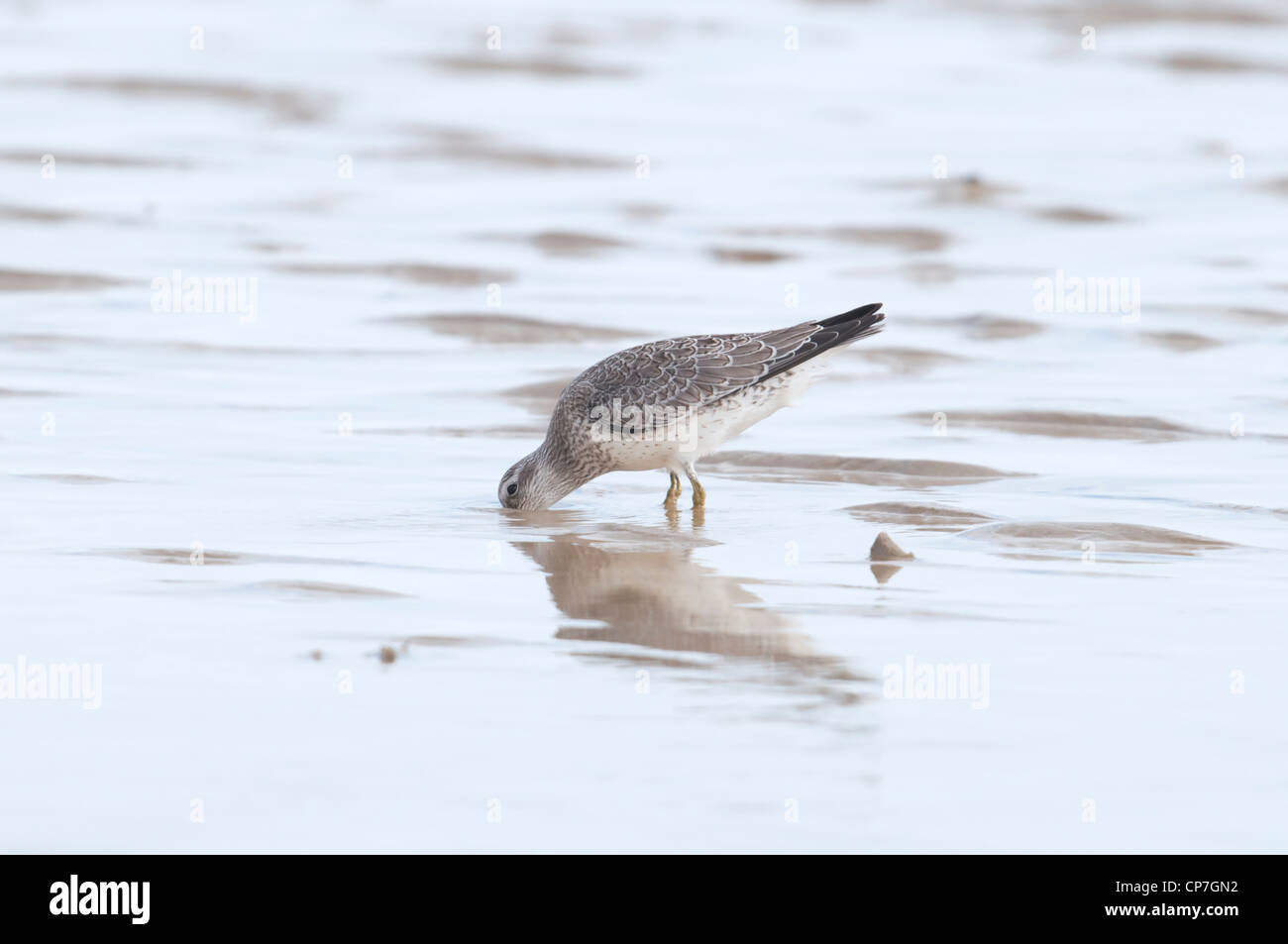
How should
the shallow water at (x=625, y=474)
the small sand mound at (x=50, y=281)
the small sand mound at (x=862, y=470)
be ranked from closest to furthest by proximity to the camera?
the shallow water at (x=625, y=474)
the small sand mound at (x=862, y=470)
the small sand mound at (x=50, y=281)

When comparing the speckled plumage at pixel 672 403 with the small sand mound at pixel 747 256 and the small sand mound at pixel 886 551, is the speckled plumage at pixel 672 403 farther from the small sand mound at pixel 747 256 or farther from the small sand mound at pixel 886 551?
the small sand mound at pixel 747 256

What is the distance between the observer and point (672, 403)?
8.59m

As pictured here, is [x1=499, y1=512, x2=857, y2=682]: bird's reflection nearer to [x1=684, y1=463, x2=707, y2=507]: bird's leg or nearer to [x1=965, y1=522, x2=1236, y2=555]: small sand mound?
[x1=684, y1=463, x2=707, y2=507]: bird's leg

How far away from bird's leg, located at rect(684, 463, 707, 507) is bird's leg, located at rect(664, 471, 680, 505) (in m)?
0.09

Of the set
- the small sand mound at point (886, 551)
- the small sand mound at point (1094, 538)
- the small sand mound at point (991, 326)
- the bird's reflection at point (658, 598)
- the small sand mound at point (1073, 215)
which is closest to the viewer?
the bird's reflection at point (658, 598)

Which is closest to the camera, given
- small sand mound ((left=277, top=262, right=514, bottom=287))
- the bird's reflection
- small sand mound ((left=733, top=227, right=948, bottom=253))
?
the bird's reflection

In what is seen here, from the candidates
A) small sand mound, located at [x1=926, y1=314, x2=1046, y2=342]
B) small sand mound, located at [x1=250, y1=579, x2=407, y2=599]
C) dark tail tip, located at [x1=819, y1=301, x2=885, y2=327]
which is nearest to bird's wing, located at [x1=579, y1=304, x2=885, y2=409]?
dark tail tip, located at [x1=819, y1=301, x2=885, y2=327]

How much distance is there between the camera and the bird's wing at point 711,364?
340 inches

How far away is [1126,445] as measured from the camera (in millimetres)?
9531

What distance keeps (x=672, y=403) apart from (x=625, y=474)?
5.42 ft

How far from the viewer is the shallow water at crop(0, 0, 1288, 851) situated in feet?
16.0

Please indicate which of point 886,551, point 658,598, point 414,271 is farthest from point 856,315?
point 414,271

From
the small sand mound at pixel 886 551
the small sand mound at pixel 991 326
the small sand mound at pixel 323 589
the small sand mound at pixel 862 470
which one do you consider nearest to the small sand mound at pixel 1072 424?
the small sand mound at pixel 862 470

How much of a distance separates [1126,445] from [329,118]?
11424 mm
